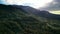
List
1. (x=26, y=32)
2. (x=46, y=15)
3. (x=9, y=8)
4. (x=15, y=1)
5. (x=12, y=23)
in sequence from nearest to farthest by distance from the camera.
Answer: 1. (x=26, y=32)
2. (x=12, y=23)
3. (x=46, y=15)
4. (x=9, y=8)
5. (x=15, y=1)

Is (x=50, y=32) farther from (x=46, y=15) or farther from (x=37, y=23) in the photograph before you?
(x=46, y=15)

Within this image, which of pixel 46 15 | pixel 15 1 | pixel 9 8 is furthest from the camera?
pixel 15 1

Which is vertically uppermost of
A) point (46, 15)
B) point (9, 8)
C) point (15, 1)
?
point (15, 1)

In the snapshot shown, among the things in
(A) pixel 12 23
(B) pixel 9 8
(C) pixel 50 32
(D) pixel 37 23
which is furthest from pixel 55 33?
(B) pixel 9 8

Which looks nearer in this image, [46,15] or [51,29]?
[51,29]

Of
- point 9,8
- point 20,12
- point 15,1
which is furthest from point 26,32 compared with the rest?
point 15,1

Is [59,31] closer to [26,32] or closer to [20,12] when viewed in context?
[26,32]

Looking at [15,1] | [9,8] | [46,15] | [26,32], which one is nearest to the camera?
[26,32]

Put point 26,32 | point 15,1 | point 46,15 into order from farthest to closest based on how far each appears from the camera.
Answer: point 15,1
point 46,15
point 26,32

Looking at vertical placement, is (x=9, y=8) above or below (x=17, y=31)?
above
